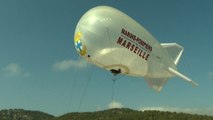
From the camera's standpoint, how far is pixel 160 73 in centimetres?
4384

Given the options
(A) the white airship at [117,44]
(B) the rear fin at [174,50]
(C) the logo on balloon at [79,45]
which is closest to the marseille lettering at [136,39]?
(A) the white airship at [117,44]

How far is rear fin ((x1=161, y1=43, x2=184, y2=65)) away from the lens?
4594 cm

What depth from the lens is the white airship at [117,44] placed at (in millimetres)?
37906

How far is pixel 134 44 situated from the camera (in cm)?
3962

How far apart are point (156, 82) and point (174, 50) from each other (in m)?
4.73

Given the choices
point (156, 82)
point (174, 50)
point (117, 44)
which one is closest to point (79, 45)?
point (117, 44)

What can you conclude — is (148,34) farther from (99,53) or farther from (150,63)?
(99,53)

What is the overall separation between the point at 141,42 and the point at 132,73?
3.45 m

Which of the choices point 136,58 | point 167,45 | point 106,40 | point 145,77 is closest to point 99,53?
point 106,40

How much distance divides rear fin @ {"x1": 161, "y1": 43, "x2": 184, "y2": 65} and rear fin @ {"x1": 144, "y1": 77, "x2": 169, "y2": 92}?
2.85 metres

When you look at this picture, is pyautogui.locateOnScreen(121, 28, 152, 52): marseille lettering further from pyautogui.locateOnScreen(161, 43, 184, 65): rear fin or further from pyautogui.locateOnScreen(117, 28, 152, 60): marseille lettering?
pyautogui.locateOnScreen(161, 43, 184, 65): rear fin

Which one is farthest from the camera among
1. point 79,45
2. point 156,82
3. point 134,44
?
point 156,82

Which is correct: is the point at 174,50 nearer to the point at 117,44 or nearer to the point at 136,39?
the point at 136,39

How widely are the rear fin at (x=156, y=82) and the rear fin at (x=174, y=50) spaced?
2855mm
